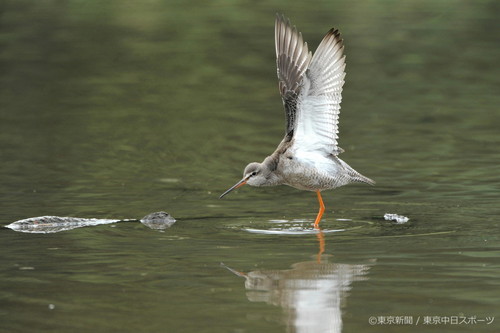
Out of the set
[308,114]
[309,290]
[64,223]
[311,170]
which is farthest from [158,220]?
[309,290]

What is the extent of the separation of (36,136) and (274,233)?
8.43m

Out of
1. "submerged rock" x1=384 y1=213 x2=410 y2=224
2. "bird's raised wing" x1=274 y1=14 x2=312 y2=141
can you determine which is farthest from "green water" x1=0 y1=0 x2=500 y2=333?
"bird's raised wing" x1=274 y1=14 x2=312 y2=141

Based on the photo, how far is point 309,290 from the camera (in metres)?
8.58

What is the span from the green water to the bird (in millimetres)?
490

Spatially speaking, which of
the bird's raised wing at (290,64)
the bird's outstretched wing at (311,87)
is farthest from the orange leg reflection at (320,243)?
the bird's raised wing at (290,64)

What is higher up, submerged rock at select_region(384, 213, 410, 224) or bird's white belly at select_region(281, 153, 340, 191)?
bird's white belly at select_region(281, 153, 340, 191)

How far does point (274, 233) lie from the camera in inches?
433

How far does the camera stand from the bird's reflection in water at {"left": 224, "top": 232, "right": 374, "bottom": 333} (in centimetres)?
760

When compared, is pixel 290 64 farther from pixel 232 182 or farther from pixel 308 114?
pixel 232 182

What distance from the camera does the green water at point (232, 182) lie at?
26.8 feet

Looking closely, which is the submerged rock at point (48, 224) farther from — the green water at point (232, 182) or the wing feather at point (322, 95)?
the wing feather at point (322, 95)

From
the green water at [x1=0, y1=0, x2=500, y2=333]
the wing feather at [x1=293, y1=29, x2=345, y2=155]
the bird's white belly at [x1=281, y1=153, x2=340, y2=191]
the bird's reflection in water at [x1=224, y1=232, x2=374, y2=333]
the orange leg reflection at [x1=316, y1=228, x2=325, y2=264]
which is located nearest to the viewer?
the bird's reflection in water at [x1=224, y1=232, x2=374, y2=333]

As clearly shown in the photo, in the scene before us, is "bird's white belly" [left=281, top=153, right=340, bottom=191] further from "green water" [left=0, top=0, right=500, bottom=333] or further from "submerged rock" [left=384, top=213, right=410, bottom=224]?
"submerged rock" [left=384, top=213, right=410, bottom=224]

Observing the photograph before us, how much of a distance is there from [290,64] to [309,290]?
11.9 feet
